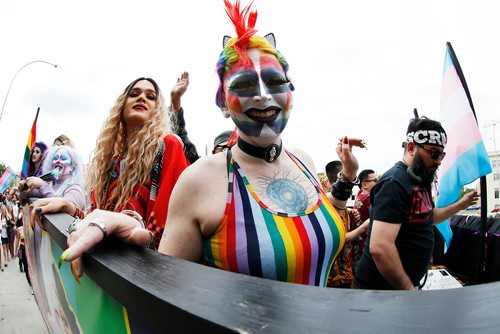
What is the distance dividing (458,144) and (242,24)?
263 cm

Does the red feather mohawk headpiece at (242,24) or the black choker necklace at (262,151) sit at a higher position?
the red feather mohawk headpiece at (242,24)

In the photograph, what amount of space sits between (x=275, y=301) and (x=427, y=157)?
7.08ft

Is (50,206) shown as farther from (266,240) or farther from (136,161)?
(266,240)

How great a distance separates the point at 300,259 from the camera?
1.26 m

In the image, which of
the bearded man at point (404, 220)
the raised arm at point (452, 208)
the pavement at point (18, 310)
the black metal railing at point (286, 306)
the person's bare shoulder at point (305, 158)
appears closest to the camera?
the black metal railing at point (286, 306)

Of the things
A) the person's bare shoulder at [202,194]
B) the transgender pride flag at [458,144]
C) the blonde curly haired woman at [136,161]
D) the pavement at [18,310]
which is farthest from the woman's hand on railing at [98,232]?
the pavement at [18,310]

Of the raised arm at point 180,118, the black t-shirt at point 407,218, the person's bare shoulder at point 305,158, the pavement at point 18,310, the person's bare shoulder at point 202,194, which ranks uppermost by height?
the raised arm at point 180,118

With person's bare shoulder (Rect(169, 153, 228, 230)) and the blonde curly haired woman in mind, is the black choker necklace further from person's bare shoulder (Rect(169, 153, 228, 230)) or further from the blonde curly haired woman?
the blonde curly haired woman

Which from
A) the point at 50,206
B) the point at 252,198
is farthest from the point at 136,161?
the point at 252,198

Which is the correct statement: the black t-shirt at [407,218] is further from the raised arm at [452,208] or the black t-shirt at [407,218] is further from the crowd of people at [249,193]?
the raised arm at [452,208]

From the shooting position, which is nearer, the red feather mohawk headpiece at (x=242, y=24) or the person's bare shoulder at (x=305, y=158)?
the red feather mohawk headpiece at (x=242, y=24)

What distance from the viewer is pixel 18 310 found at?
4.91m

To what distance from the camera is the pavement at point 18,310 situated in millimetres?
4223

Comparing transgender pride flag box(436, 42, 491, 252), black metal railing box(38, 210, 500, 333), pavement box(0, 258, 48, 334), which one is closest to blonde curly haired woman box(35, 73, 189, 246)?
black metal railing box(38, 210, 500, 333)
